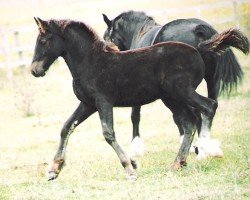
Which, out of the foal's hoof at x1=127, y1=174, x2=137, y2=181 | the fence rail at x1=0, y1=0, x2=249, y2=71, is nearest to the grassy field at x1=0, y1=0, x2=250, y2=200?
the foal's hoof at x1=127, y1=174, x2=137, y2=181

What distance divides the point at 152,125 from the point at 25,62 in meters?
12.1

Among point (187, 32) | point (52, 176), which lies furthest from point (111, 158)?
point (187, 32)

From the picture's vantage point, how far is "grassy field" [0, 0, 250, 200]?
291 inches

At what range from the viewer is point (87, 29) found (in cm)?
858

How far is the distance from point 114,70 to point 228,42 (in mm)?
1571

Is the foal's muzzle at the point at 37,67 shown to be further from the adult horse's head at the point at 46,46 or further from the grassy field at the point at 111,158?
the grassy field at the point at 111,158

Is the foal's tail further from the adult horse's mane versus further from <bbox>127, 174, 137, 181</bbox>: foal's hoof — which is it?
the adult horse's mane

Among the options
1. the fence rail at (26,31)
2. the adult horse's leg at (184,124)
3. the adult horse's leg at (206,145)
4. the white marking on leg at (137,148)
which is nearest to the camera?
the adult horse's leg at (184,124)

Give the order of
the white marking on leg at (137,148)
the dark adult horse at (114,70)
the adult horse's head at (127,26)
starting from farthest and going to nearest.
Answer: the adult horse's head at (127,26), the white marking on leg at (137,148), the dark adult horse at (114,70)

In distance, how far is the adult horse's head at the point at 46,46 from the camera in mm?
8508

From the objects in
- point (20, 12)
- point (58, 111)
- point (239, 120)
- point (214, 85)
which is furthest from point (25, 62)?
point (20, 12)

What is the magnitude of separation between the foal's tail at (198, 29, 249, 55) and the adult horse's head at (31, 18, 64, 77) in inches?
76.3

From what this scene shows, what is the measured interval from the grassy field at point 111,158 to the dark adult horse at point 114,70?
0.44 metres

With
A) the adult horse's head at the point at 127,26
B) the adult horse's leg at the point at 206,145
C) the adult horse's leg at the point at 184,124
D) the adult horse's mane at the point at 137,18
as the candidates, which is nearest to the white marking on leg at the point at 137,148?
the adult horse's leg at the point at 206,145
